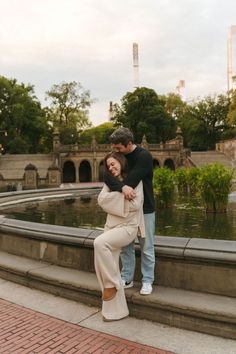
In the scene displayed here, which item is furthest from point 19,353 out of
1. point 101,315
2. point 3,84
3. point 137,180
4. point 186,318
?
point 3,84

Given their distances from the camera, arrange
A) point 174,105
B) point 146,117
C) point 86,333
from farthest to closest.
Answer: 1. point 174,105
2. point 146,117
3. point 86,333

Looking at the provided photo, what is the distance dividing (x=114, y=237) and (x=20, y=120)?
56960mm

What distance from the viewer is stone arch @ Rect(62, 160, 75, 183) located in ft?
170

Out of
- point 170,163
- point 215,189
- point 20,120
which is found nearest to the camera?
point 215,189

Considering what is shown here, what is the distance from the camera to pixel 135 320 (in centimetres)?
434

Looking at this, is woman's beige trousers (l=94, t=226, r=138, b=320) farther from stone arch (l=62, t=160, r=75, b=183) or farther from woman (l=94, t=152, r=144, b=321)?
stone arch (l=62, t=160, r=75, b=183)

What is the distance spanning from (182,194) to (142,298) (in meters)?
11.2

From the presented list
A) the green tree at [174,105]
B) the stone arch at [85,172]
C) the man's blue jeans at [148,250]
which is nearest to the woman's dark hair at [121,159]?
the man's blue jeans at [148,250]

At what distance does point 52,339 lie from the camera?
3924 mm

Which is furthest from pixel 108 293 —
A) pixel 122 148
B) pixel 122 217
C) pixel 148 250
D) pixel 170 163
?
pixel 170 163

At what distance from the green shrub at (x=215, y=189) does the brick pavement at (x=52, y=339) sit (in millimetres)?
6052

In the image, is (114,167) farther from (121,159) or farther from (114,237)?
(114,237)

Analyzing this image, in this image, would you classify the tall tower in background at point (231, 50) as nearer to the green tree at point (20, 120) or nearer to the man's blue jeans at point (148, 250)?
the green tree at point (20, 120)

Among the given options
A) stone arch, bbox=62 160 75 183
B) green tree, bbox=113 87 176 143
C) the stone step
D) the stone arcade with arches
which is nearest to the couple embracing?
the stone step
